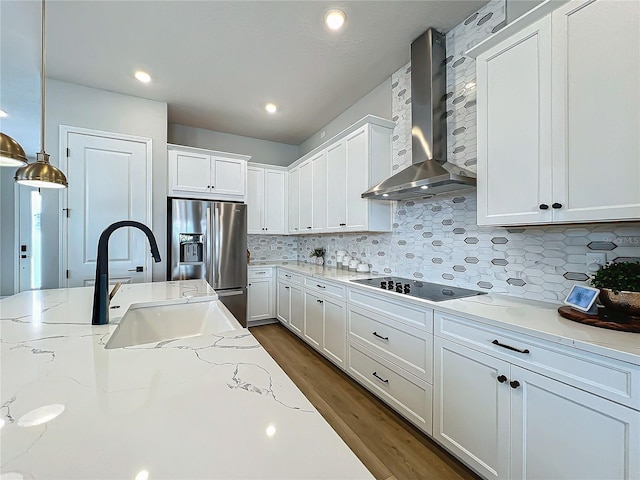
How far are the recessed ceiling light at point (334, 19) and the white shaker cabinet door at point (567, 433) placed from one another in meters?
2.46

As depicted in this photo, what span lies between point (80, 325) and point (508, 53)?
8.31 feet

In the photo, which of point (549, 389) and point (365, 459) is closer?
point (549, 389)

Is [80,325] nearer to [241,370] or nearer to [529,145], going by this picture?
[241,370]

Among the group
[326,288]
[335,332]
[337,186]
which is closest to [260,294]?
[326,288]

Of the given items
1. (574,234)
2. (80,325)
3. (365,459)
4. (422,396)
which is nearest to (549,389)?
(422,396)

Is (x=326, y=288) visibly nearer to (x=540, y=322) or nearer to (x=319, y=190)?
(x=319, y=190)

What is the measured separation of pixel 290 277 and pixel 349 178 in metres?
1.54

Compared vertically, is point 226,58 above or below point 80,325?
above

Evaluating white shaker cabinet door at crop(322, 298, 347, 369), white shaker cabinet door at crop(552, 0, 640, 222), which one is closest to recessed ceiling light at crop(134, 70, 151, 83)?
white shaker cabinet door at crop(322, 298, 347, 369)

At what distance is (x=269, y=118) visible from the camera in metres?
3.77

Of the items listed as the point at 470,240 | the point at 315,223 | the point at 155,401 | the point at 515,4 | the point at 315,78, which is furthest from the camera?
the point at 315,223

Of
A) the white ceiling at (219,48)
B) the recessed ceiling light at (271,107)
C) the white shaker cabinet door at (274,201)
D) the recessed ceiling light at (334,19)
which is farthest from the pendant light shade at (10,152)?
the white shaker cabinet door at (274,201)

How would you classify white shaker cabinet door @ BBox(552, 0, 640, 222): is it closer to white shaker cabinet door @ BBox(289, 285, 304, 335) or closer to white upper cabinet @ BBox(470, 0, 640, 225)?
Result: white upper cabinet @ BBox(470, 0, 640, 225)

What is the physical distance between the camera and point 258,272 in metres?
4.02
